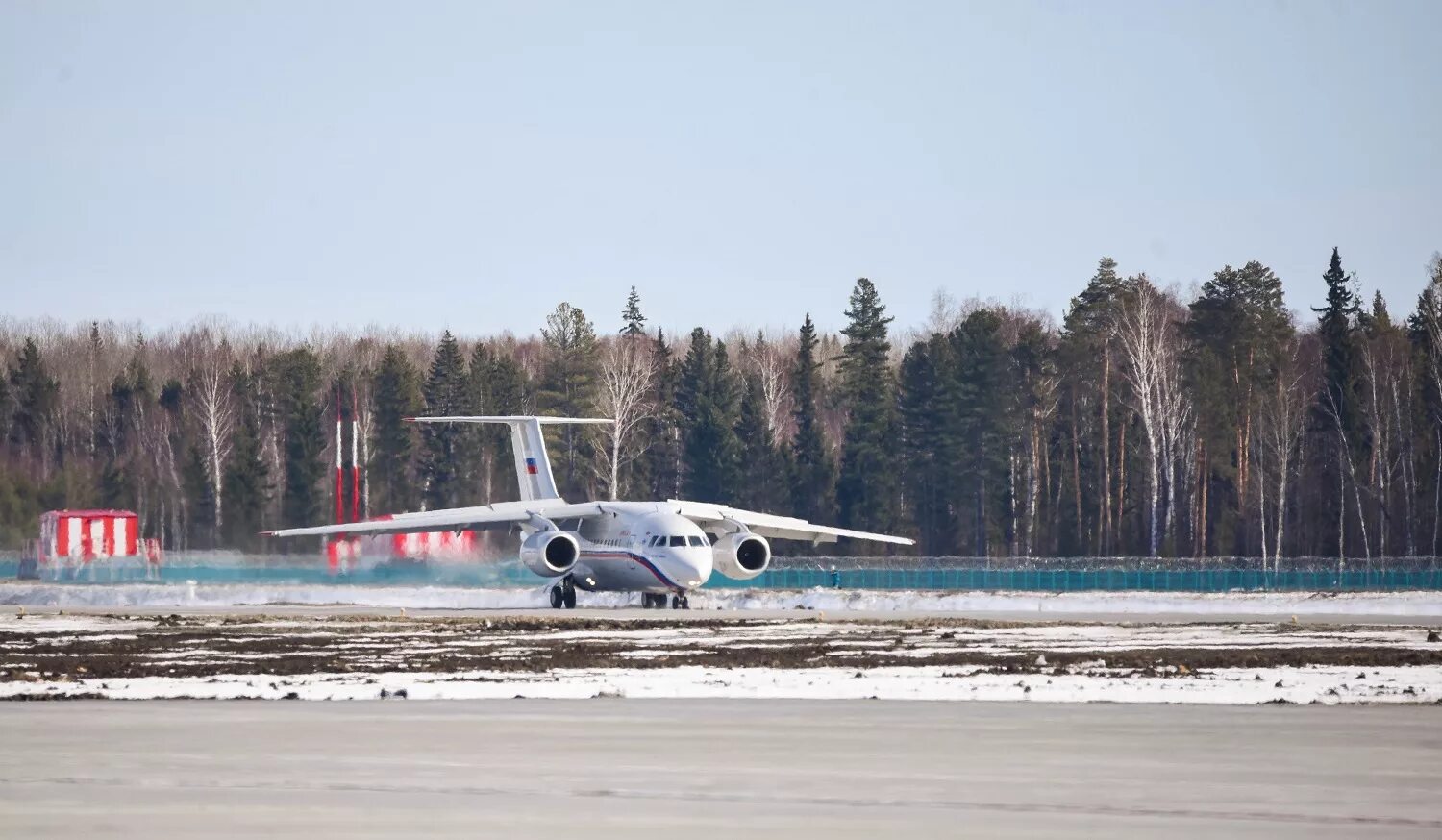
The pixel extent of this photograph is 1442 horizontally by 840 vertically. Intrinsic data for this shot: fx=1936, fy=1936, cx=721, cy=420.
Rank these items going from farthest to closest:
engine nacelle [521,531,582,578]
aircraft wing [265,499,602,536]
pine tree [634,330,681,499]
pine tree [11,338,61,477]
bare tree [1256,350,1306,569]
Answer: pine tree [11,338,61,477]
pine tree [634,330,681,499]
bare tree [1256,350,1306,569]
aircraft wing [265,499,602,536]
engine nacelle [521,531,582,578]

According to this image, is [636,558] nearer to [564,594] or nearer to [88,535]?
[564,594]

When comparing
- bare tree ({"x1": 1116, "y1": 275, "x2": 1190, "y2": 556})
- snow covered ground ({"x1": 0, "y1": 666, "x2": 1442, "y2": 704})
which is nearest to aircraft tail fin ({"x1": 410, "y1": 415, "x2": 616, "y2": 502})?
snow covered ground ({"x1": 0, "y1": 666, "x2": 1442, "y2": 704})

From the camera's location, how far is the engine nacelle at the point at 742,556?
43938 mm

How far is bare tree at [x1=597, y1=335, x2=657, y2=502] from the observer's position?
89.7 m

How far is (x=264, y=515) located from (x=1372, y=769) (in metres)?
65.8

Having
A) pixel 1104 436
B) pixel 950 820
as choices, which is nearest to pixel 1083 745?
pixel 950 820

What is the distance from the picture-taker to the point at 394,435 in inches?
3632

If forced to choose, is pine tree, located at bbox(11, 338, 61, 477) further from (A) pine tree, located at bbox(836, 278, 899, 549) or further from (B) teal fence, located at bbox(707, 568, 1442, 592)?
(B) teal fence, located at bbox(707, 568, 1442, 592)

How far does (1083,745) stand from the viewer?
12.4m

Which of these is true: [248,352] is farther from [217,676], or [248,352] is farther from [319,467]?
[217,676]

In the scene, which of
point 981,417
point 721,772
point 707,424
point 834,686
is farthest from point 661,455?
point 721,772

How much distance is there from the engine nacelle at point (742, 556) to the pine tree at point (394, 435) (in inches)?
1706

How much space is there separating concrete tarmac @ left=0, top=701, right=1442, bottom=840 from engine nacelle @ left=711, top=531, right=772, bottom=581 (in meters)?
28.1

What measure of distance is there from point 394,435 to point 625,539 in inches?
1999
